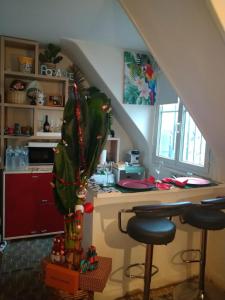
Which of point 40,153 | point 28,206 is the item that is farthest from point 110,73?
point 28,206

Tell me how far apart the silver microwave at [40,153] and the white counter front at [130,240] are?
4.93ft

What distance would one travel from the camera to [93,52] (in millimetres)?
3107

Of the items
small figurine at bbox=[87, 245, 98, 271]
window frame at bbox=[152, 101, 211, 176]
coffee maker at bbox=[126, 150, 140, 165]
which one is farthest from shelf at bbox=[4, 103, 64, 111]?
small figurine at bbox=[87, 245, 98, 271]

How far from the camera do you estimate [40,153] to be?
10.9ft

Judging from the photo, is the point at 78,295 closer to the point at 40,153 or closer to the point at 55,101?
the point at 40,153

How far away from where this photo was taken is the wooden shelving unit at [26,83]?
3135 mm

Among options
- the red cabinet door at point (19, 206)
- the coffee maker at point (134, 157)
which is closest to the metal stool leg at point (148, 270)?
the red cabinet door at point (19, 206)

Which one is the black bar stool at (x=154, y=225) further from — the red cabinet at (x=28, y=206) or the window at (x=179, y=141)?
the red cabinet at (x=28, y=206)

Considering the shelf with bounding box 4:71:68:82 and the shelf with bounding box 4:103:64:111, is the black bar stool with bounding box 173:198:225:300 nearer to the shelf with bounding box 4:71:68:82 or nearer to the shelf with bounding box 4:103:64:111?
the shelf with bounding box 4:103:64:111

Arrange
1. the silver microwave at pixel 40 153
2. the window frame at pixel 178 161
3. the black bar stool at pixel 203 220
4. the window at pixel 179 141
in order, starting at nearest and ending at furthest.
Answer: the black bar stool at pixel 203 220 < the window frame at pixel 178 161 < the window at pixel 179 141 < the silver microwave at pixel 40 153

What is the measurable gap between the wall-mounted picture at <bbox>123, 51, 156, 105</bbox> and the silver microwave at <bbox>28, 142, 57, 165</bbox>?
47.3 inches

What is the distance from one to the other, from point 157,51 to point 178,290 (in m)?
2.02

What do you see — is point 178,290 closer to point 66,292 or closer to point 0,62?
point 66,292

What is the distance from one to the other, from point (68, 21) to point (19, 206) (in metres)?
2.13
